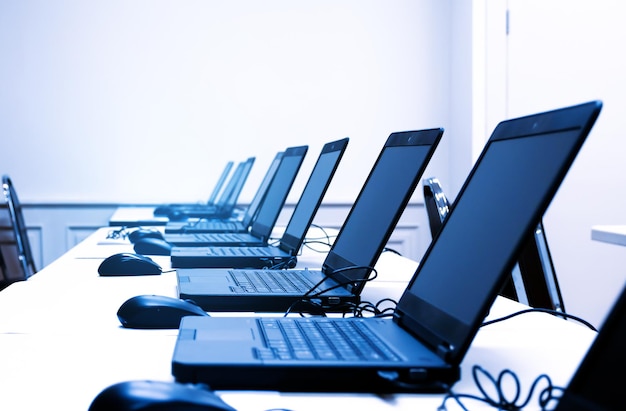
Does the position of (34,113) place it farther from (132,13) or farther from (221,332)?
(221,332)

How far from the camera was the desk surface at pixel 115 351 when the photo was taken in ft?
2.39

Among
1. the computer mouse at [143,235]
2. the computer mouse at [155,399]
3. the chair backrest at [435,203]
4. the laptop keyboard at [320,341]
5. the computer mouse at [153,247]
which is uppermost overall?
the chair backrest at [435,203]

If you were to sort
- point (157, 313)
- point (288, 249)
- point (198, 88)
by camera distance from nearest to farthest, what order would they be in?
1. point (157, 313)
2. point (288, 249)
3. point (198, 88)

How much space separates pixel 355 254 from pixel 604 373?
2.48 feet

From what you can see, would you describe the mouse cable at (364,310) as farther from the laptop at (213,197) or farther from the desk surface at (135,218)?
the laptop at (213,197)

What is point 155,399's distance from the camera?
1.96 ft

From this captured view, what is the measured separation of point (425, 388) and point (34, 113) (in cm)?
377

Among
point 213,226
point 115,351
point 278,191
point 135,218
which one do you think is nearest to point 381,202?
point 115,351

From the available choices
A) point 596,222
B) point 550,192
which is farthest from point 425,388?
point 596,222

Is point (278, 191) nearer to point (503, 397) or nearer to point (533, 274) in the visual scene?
point (533, 274)

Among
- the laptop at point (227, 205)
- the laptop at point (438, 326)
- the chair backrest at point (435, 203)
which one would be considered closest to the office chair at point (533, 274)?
the chair backrest at point (435, 203)

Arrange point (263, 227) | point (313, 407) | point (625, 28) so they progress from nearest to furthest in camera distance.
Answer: point (313, 407) < point (263, 227) < point (625, 28)

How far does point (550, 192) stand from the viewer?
71cm

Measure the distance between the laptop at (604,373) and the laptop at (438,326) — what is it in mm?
198
